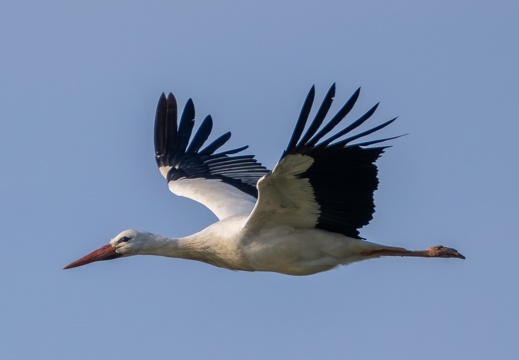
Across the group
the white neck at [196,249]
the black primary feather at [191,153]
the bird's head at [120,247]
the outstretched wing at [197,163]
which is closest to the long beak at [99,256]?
the bird's head at [120,247]

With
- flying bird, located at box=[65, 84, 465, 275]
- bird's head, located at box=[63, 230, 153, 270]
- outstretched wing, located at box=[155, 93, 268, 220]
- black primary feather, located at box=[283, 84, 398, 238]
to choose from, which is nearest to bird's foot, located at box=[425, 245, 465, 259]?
flying bird, located at box=[65, 84, 465, 275]

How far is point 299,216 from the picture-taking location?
13.1 meters

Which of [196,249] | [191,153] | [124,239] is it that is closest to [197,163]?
[191,153]

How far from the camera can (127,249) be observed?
47.2 ft

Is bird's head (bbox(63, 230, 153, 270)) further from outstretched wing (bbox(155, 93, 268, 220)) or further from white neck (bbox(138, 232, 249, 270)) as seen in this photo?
outstretched wing (bbox(155, 93, 268, 220))

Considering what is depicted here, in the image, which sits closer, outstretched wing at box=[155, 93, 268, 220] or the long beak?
the long beak

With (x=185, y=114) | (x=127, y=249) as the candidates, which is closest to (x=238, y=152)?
(x=185, y=114)

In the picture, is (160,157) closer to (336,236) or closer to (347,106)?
(336,236)

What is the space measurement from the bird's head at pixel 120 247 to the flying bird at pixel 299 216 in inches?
0.4

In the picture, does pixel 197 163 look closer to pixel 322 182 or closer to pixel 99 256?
pixel 99 256

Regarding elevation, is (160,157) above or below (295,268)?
above

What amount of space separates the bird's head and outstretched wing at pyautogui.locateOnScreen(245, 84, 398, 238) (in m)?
1.58

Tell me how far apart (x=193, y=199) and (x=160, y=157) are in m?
1.32

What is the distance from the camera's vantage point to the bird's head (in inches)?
562
